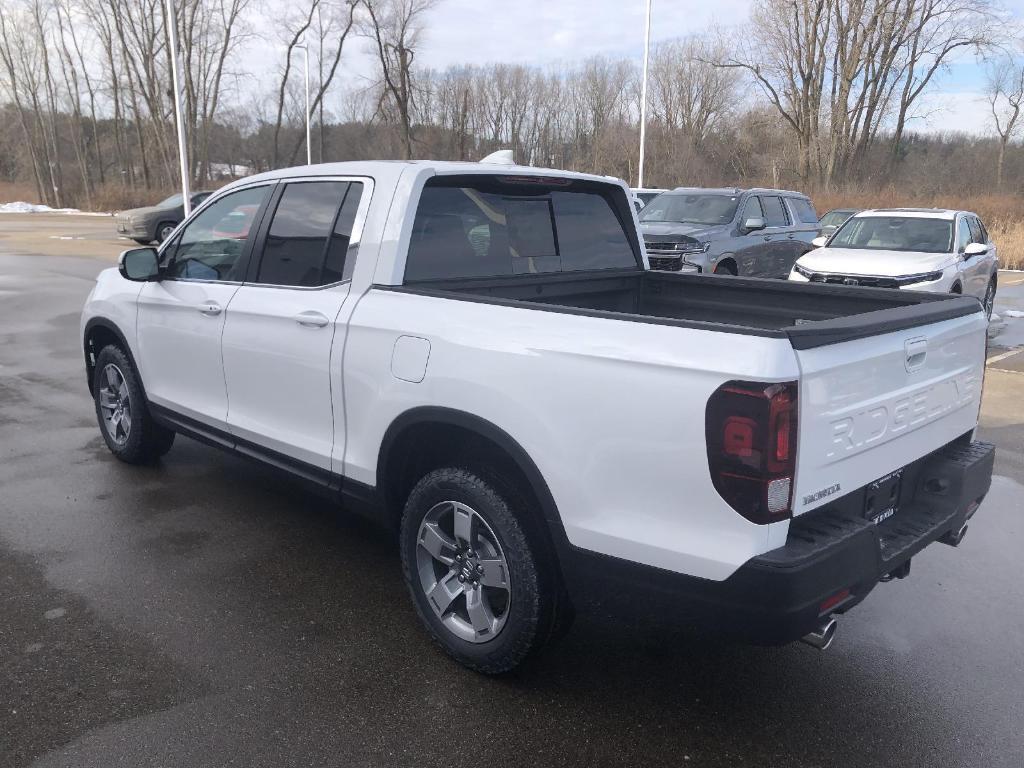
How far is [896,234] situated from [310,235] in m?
10.2

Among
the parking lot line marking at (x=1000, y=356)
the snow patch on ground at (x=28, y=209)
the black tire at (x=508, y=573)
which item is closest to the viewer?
the black tire at (x=508, y=573)

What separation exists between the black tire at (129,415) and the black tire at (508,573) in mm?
2747

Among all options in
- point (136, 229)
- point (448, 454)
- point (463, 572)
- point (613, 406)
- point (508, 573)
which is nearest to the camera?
point (613, 406)

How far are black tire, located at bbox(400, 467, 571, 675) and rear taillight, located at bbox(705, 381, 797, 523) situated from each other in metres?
0.79

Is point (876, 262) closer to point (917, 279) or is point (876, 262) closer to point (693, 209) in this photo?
point (917, 279)

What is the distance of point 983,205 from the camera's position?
98.2 ft

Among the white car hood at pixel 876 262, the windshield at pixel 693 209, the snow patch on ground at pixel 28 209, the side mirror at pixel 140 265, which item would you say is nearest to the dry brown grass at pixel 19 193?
the snow patch on ground at pixel 28 209

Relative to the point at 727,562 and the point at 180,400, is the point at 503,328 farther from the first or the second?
the point at 180,400

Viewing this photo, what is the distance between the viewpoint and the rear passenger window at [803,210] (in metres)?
14.1

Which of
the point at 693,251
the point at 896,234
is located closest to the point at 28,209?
the point at 693,251

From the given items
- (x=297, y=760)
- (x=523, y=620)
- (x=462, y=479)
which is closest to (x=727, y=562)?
(x=523, y=620)

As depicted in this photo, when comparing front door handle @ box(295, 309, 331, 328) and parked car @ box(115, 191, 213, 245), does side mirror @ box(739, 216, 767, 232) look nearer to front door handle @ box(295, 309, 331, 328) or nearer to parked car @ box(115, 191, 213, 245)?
front door handle @ box(295, 309, 331, 328)

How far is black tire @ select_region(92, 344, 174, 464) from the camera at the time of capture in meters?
5.22

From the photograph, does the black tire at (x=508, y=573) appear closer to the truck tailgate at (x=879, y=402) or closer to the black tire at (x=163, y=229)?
the truck tailgate at (x=879, y=402)
